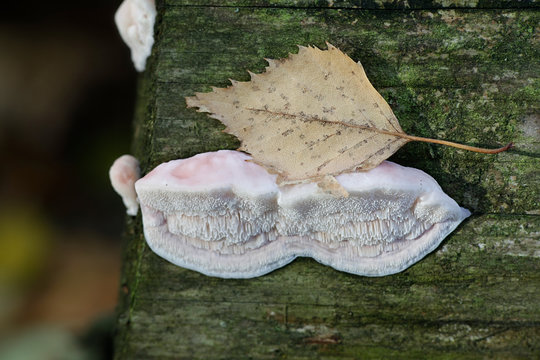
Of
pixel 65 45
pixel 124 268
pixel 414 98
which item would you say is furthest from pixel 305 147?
pixel 65 45

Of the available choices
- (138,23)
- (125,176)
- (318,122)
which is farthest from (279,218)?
(138,23)

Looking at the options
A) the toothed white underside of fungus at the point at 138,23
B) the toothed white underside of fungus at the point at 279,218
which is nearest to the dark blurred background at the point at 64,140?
the toothed white underside of fungus at the point at 138,23

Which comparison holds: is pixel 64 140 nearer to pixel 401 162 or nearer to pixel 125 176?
pixel 125 176

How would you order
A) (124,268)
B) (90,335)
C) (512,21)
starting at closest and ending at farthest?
(512,21)
(124,268)
(90,335)

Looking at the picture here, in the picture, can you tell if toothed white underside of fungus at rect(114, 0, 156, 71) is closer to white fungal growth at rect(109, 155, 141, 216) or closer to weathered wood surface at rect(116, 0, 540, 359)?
weathered wood surface at rect(116, 0, 540, 359)

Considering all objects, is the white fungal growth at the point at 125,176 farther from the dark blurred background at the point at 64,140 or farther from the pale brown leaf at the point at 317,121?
the dark blurred background at the point at 64,140

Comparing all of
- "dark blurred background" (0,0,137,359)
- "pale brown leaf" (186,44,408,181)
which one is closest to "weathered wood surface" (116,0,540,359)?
"pale brown leaf" (186,44,408,181)

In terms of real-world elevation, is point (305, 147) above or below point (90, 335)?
above

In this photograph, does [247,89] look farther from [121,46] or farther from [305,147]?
[121,46]
